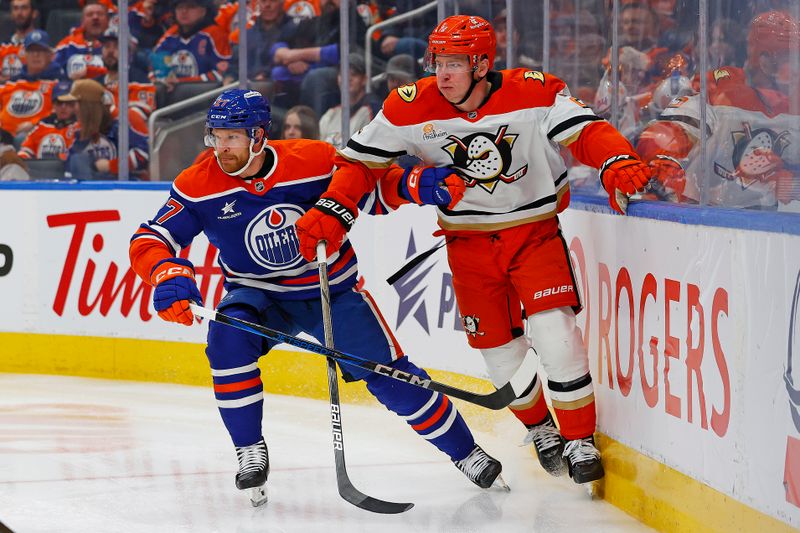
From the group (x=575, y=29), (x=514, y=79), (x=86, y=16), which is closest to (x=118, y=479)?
(x=514, y=79)

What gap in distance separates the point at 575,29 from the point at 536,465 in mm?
1617

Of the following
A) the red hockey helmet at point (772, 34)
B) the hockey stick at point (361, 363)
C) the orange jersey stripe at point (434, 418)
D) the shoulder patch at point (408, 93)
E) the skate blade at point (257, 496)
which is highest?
the red hockey helmet at point (772, 34)

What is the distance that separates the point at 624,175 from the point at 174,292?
1.12m

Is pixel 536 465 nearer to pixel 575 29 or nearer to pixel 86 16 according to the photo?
pixel 575 29

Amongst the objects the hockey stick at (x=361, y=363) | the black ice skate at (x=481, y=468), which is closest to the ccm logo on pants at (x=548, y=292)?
the hockey stick at (x=361, y=363)

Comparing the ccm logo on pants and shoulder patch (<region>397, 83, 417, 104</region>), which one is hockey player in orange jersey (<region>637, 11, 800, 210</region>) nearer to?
the ccm logo on pants

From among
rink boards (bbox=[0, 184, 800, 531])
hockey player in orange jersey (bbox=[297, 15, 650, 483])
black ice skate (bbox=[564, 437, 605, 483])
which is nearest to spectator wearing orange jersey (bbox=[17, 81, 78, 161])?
rink boards (bbox=[0, 184, 800, 531])

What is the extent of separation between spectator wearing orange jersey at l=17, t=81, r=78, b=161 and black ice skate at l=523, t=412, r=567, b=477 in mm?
3040

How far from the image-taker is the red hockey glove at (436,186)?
316 centimetres

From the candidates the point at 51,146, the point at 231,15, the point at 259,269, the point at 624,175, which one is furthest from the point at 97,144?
the point at 624,175

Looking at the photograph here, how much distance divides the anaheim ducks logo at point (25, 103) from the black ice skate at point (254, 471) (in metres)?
3.07

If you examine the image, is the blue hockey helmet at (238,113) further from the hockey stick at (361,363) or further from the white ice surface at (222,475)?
the white ice surface at (222,475)

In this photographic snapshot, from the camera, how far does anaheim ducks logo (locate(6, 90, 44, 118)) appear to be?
5.75 metres

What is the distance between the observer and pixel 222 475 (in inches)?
142
